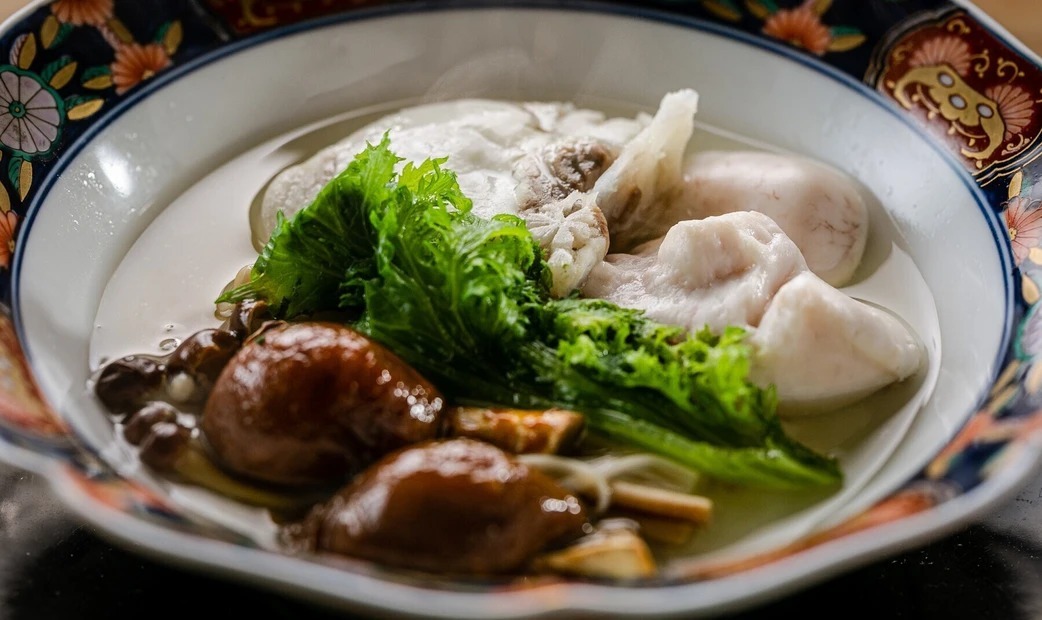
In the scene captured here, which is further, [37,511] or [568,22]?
[568,22]

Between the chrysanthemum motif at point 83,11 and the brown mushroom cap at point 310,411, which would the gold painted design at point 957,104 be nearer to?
the brown mushroom cap at point 310,411

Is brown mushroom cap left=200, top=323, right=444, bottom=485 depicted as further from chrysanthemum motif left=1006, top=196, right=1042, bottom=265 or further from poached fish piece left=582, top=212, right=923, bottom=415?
chrysanthemum motif left=1006, top=196, right=1042, bottom=265

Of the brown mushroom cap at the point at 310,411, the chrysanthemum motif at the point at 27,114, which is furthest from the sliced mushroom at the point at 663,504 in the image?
the chrysanthemum motif at the point at 27,114

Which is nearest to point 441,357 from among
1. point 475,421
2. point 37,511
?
point 475,421

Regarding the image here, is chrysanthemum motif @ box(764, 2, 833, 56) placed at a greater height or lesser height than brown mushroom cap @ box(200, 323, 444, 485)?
greater

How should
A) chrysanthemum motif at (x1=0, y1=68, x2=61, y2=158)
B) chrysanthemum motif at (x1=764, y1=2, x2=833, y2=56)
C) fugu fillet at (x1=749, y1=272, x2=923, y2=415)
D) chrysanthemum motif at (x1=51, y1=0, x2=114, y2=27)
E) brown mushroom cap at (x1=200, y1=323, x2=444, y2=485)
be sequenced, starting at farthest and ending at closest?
chrysanthemum motif at (x1=764, y1=2, x2=833, y2=56) < chrysanthemum motif at (x1=51, y1=0, x2=114, y2=27) < chrysanthemum motif at (x1=0, y1=68, x2=61, y2=158) < fugu fillet at (x1=749, y1=272, x2=923, y2=415) < brown mushroom cap at (x1=200, y1=323, x2=444, y2=485)

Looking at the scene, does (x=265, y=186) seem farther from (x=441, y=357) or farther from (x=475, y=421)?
(x=475, y=421)

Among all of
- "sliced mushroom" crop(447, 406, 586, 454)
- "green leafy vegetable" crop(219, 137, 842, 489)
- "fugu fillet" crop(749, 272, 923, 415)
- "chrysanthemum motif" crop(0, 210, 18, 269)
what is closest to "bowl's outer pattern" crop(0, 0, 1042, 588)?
"chrysanthemum motif" crop(0, 210, 18, 269)

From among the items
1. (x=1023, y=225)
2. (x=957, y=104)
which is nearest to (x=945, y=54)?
(x=957, y=104)
